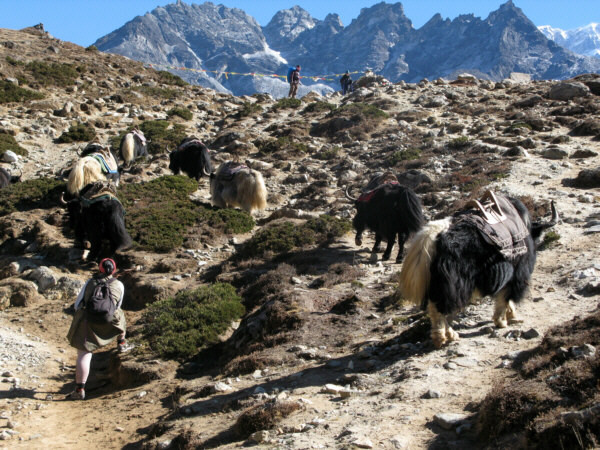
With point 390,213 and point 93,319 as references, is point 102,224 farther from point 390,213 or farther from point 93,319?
point 390,213

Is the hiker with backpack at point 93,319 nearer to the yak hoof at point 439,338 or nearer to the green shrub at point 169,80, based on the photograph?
the yak hoof at point 439,338

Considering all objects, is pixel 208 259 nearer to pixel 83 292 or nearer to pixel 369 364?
pixel 83 292

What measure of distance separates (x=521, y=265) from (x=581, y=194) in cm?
586

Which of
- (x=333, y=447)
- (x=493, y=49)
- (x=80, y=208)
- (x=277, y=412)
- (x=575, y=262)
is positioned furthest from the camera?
(x=493, y=49)

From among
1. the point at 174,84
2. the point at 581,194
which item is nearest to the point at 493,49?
the point at 174,84

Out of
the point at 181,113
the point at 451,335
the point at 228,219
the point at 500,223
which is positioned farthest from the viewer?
the point at 181,113

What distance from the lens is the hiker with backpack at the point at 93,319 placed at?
629 centimetres

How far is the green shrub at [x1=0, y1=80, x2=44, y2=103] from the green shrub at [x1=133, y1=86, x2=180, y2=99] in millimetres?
5125

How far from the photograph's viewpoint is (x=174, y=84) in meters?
29.8

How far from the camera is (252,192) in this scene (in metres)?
12.9

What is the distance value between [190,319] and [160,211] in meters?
5.12

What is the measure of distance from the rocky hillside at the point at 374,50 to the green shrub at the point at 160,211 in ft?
363

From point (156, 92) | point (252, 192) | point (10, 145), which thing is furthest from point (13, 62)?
point (252, 192)

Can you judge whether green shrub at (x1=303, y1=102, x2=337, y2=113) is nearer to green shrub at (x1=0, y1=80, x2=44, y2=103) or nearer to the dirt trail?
green shrub at (x1=0, y1=80, x2=44, y2=103)
